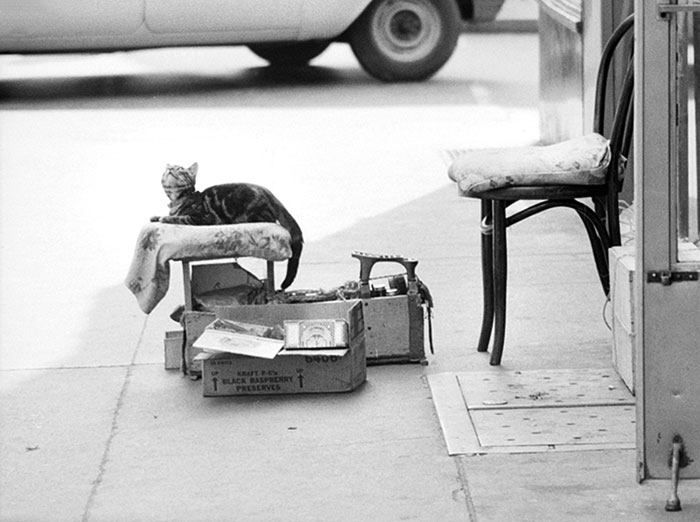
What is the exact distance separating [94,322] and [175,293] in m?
0.46

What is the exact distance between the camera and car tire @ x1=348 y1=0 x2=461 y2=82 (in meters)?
12.3

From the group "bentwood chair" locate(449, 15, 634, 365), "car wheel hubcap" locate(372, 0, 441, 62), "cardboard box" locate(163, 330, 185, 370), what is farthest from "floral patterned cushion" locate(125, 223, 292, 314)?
"car wheel hubcap" locate(372, 0, 441, 62)

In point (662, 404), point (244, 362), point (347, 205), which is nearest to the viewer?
point (662, 404)

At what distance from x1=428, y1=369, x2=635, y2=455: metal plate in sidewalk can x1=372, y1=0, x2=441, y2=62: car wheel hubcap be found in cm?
774

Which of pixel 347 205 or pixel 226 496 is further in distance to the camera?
pixel 347 205

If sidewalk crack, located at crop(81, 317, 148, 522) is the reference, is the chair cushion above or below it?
above

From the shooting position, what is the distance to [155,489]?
3969 millimetres

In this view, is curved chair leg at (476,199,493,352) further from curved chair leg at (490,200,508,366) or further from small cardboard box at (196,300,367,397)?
small cardboard box at (196,300,367,397)

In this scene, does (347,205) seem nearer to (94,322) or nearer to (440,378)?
(94,322)

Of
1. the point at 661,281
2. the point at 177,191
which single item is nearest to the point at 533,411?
the point at 661,281

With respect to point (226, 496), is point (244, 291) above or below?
above

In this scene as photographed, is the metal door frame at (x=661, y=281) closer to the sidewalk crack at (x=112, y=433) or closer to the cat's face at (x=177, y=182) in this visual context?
the sidewalk crack at (x=112, y=433)

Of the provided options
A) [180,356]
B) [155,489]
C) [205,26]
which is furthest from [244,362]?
[205,26]

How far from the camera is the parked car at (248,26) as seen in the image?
463 inches
